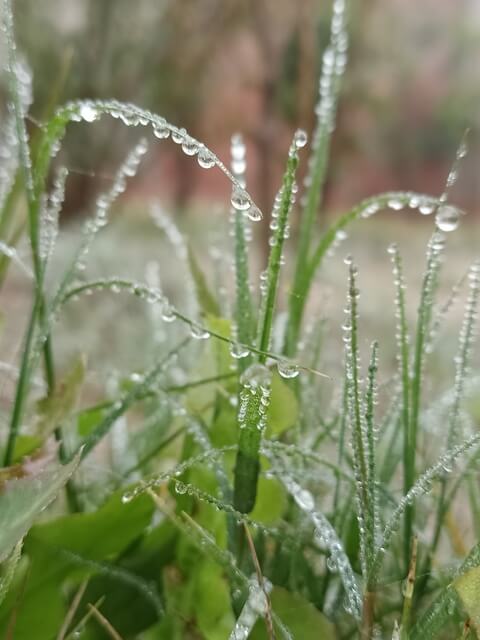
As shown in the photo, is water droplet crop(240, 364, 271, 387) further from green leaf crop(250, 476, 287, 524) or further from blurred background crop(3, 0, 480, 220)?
blurred background crop(3, 0, 480, 220)

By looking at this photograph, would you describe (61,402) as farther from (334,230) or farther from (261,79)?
(261,79)

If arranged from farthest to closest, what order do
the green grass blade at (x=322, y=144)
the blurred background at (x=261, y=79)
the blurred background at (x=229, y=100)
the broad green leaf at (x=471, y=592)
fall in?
1. the blurred background at (x=261, y=79)
2. the blurred background at (x=229, y=100)
3. the green grass blade at (x=322, y=144)
4. the broad green leaf at (x=471, y=592)

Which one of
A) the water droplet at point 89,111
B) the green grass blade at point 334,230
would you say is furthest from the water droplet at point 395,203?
the water droplet at point 89,111

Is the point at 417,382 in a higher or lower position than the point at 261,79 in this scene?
lower

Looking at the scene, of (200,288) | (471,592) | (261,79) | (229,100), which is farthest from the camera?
(229,100)

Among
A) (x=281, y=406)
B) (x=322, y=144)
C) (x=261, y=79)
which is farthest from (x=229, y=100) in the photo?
(x=281, y=406)

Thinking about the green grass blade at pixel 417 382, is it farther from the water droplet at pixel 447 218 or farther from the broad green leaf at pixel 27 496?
the broad green leaf at pixel 27 496
